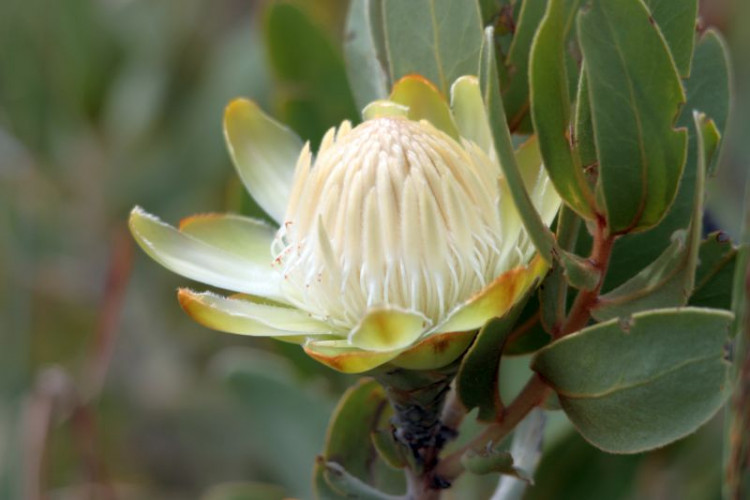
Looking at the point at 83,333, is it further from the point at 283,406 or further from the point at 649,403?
the point at 649,403

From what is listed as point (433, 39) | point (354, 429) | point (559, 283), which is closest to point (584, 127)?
point (559, 283)

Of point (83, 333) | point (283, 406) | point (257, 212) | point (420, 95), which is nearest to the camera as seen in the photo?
point (420, 95)

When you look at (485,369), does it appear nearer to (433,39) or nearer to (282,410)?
(433,39)

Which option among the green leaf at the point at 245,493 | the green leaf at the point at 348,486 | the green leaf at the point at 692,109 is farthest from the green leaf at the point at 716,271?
the green leaf at the point at 245,493

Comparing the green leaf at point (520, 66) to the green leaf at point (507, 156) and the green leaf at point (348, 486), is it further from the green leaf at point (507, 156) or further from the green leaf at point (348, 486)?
the green leaf at point (348, 486)

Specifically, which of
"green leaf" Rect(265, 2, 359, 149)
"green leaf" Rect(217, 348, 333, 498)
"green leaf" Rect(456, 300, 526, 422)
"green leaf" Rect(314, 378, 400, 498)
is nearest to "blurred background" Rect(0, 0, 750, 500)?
"green leaf" Rect(217, 348, 333, 498)

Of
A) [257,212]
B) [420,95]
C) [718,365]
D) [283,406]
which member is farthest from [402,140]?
[283,406]

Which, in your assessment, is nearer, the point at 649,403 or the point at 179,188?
the point at 649,403
